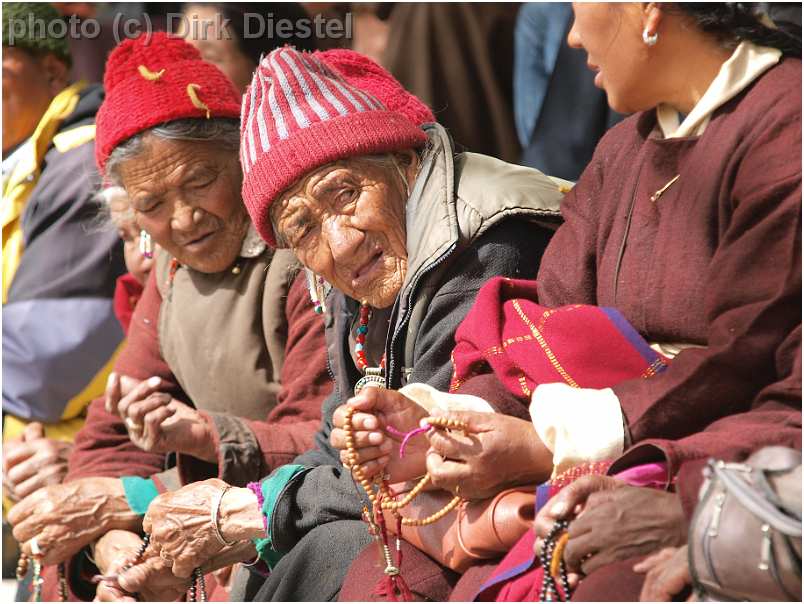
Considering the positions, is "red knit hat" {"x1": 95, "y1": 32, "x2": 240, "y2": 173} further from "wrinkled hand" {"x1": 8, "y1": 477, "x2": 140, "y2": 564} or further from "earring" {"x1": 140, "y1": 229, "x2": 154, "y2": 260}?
"wrinkled hand" {"x1": 8, "y1": 477, "x2": 140, "y2": 564}

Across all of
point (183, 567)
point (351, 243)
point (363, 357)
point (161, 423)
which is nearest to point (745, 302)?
point (351, 243)

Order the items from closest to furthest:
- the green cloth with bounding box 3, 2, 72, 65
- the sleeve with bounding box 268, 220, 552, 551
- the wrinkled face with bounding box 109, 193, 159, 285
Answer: the sleeve with bounding box 268, 220, 552, 551, the wrinkled face with bounding box 109, 193, 159, 285, the green cloth with bounding box 3, 2, 72, 65

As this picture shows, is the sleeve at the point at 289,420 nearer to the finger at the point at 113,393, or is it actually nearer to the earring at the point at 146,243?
the finger at the point at 113,393

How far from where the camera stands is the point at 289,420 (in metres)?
3.63

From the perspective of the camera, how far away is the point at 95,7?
6199 millimetres

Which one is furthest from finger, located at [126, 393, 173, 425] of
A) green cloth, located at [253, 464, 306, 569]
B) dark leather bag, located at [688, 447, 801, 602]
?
dark leather bag, located at [688, 447, 801, 602]

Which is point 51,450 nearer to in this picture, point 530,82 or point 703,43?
point 530,82

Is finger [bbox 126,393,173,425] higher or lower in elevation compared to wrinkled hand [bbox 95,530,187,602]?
higher

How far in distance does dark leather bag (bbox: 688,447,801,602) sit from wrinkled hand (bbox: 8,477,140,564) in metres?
2.22

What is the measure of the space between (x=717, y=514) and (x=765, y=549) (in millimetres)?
87

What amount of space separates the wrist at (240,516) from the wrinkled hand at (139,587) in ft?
1.03

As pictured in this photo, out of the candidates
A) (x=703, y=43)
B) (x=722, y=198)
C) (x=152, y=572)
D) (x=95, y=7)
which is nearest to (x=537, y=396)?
(x=722, y=198)

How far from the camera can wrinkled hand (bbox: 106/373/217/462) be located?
3.47 metres

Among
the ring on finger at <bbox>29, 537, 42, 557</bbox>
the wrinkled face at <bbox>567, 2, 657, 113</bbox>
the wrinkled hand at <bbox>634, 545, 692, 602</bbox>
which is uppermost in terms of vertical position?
the wrinkled face at <bbox>567, 2, 657, 113</bbox>
